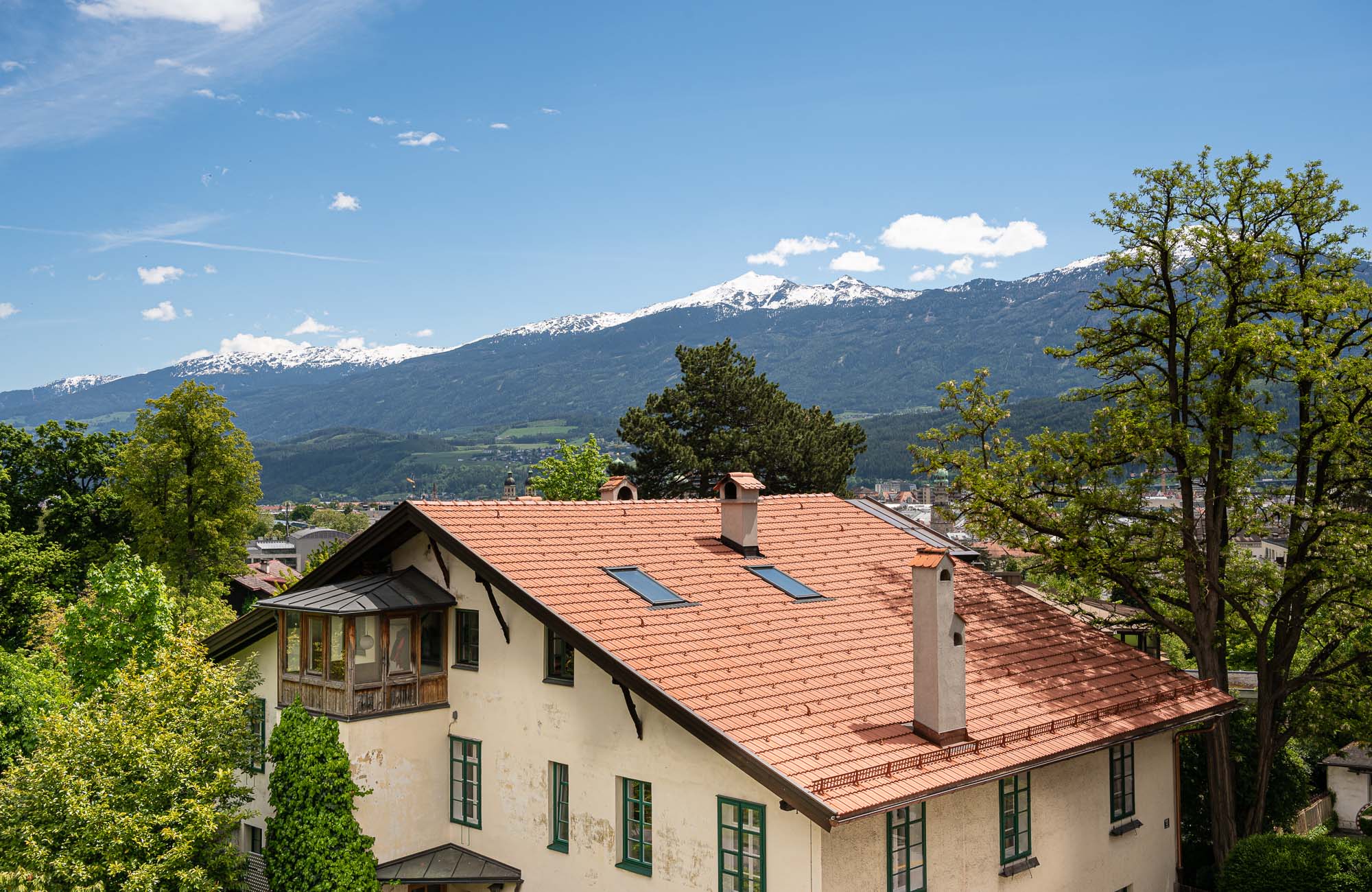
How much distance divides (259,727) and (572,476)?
115 feet

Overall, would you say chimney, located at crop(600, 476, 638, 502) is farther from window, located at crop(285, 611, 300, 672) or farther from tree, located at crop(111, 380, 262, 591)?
tree, located at crop(111, 380, 262, 591)

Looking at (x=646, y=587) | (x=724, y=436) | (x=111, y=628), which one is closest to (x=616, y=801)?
(x=646, y=587)

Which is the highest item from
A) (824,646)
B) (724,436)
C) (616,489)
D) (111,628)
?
(724,436)

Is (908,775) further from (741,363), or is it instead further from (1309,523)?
(741,363)

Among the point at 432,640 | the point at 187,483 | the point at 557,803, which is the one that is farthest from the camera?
the point at 187,483

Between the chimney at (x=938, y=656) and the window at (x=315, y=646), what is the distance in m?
11.8

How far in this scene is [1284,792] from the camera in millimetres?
32250

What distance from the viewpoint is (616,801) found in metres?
18.1

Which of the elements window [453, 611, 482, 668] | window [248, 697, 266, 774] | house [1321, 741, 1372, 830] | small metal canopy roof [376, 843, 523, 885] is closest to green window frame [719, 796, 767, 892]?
small metal canopy roof [376, 843, 523, 885]

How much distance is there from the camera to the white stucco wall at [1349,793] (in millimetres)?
42188

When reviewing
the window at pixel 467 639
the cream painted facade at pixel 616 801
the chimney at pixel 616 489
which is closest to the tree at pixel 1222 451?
the cream painted facade at pixel 616 801

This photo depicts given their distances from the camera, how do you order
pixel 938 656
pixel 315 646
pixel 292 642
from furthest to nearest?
pixel 292 642 < pixel 315 646 < pixel 938 656

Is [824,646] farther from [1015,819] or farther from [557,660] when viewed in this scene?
[557,660]

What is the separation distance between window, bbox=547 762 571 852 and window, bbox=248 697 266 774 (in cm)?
748
